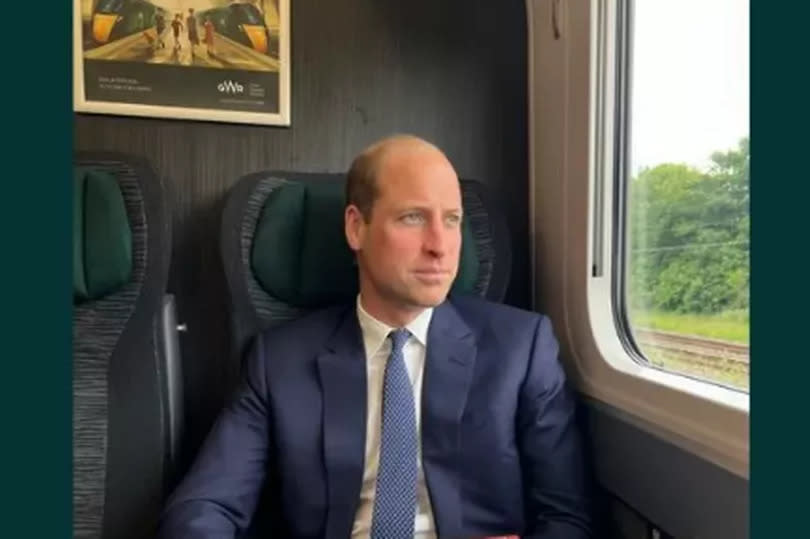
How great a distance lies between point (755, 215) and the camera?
60cm

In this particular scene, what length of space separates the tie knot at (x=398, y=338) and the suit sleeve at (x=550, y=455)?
10.3 inches

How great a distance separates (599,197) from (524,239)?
385mm

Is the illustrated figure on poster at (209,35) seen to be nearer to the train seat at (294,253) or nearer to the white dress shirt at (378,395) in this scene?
the train seat at (294,253)

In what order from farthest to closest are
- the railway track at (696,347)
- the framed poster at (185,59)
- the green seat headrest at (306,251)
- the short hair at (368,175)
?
the framed poster at (185,59) < the green seat headrest at (306,251) < the short hair at (368,175) < the railway track at (696,347)

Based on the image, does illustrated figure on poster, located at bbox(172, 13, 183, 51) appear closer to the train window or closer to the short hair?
the short hair

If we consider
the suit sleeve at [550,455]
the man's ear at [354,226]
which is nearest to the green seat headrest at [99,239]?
the man's ear at [354,226]

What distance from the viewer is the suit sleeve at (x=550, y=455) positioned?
4.77 ft

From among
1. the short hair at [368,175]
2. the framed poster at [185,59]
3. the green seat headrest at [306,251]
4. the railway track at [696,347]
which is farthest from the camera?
the framed poster at [185,59]

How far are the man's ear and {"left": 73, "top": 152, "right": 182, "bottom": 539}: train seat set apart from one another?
38 centimetres

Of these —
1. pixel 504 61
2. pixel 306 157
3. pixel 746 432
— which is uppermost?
pixel 504 61

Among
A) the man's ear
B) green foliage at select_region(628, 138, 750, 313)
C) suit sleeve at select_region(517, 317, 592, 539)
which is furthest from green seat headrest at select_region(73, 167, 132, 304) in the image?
green foliage at select_region(628, 138, 750, 313)

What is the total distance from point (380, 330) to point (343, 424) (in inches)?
8.1

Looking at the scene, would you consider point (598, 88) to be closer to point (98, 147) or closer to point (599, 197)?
point (599, 197)

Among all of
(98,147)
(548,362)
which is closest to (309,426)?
(548,362)
